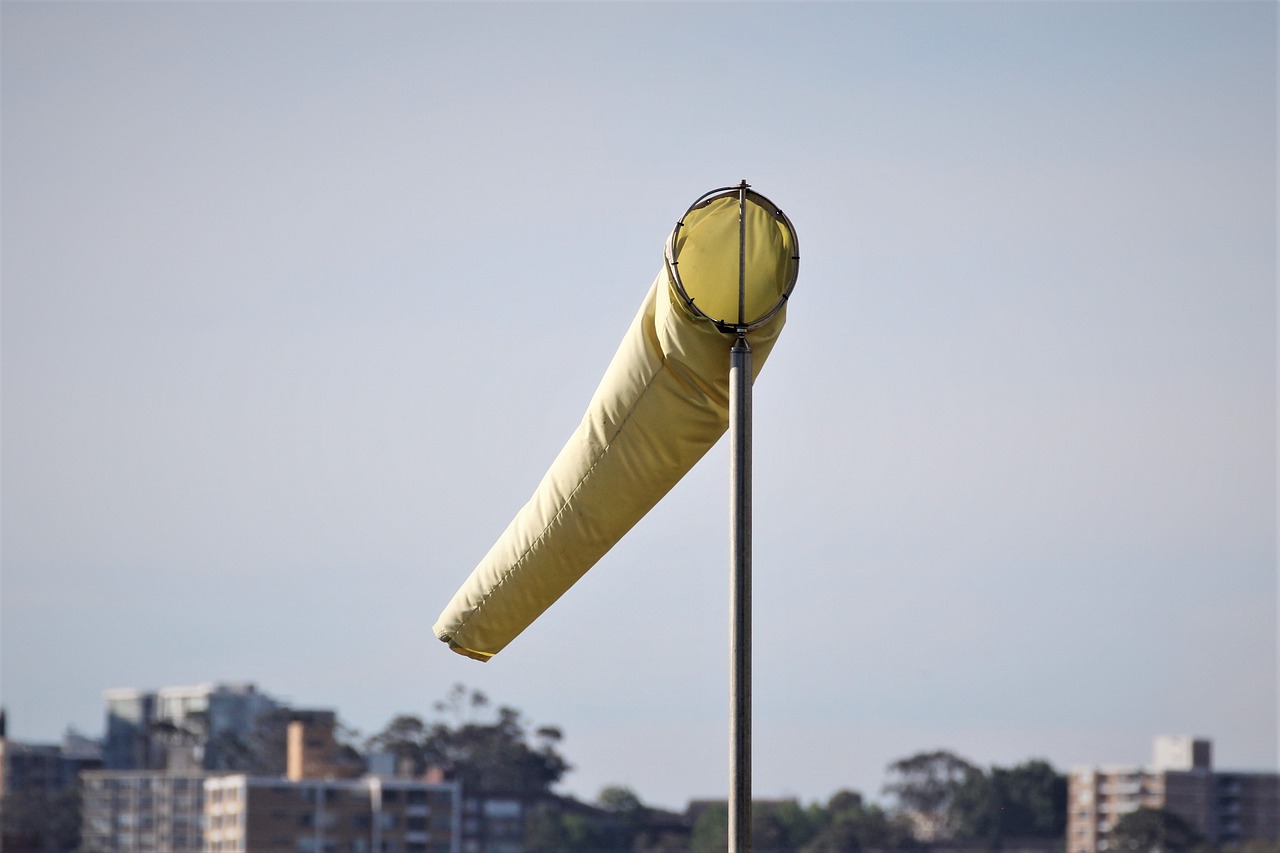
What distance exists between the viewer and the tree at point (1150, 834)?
98875 mm

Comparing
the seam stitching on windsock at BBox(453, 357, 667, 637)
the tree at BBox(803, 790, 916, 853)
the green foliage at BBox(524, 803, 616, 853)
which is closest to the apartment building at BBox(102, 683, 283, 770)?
the green foliage at BBox(524, 803, 616, 853)

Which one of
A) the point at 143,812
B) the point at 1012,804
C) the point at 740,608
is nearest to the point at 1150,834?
the point at 1012,804

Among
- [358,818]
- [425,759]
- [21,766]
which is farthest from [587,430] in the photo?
[21,766]

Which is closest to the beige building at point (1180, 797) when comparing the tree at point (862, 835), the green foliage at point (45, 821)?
the tree at point (862, 835)

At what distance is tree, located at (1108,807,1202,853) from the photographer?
98.9 metres

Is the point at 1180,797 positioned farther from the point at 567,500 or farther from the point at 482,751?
the point at 567,500

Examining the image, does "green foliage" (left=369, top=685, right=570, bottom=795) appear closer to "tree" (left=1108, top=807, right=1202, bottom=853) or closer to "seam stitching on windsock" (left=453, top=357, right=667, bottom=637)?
"tree" (left=1108, top=807, right=1202, bottom=853)

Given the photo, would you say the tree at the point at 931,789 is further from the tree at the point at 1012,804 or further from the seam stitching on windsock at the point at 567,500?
the seam stitching on windsock at the point at 567,500

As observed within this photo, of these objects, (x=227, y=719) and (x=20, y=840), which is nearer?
(x=20, y=840)

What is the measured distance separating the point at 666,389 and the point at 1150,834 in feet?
330

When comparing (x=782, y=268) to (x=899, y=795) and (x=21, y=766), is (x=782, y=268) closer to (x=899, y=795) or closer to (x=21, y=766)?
(x=899, y=795)

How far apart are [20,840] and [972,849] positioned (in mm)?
50825

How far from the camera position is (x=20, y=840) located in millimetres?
101938

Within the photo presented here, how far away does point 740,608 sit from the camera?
3998 mm
